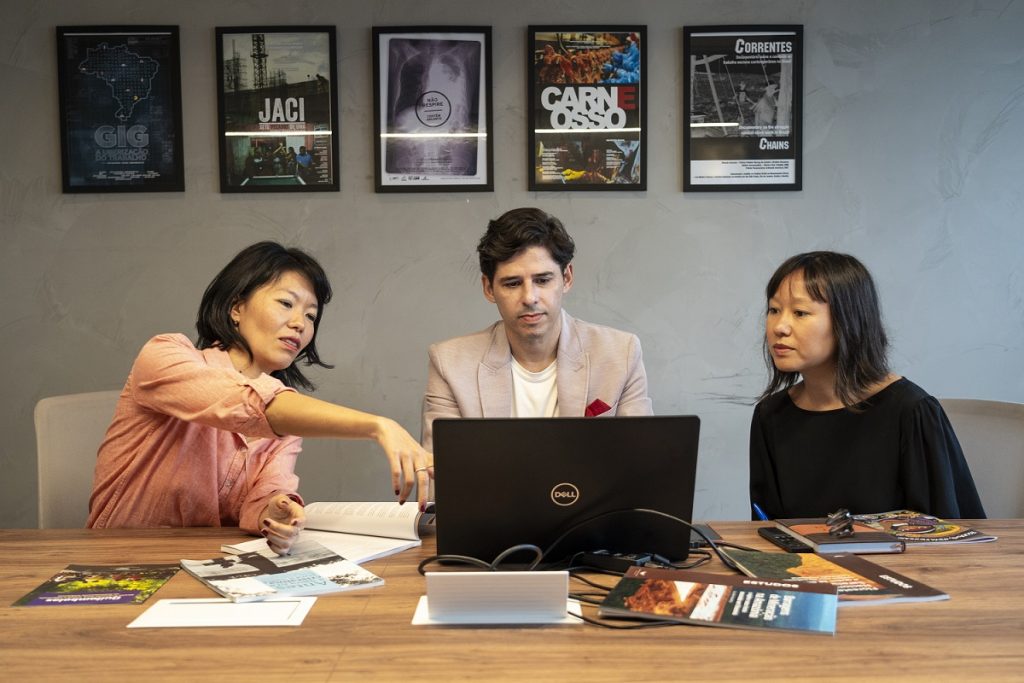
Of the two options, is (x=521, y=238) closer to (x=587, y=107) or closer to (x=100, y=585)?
(x=587, y=107)

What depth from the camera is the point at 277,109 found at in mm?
3234

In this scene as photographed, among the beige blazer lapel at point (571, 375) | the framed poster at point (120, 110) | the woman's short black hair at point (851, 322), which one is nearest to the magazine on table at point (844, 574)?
the woman's short black hair at point (851, 322)

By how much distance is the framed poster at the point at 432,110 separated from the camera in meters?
3.22

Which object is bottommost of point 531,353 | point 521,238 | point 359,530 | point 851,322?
point 359,530

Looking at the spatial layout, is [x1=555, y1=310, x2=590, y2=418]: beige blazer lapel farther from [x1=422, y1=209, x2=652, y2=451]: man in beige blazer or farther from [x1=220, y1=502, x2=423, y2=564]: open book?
[x1=220, y1=502, x2=423, y2=564]: open book

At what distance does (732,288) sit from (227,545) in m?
2.15

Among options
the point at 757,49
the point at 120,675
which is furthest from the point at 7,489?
the point at 757,49

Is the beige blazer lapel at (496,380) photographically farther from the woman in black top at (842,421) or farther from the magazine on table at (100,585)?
the magazine on table at (100,585)

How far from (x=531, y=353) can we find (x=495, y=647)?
4.65 feet

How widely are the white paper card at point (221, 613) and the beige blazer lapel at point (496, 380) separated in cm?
115

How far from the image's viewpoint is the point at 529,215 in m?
2.47

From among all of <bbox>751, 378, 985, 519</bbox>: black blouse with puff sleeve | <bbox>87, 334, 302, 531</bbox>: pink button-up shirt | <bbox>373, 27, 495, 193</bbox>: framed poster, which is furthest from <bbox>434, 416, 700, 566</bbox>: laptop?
<bbox>373, 27, 495, 193</bbox>: framed poster

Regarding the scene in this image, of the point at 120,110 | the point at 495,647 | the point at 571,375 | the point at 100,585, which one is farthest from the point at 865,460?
the point at 120,110

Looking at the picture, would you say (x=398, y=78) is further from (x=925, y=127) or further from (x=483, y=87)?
(x=925, y=127)
